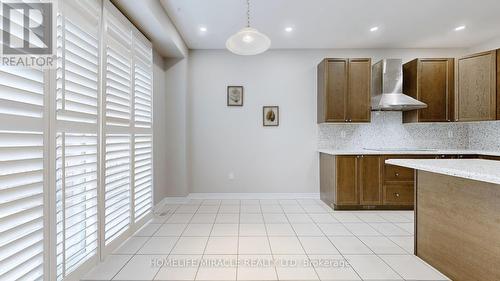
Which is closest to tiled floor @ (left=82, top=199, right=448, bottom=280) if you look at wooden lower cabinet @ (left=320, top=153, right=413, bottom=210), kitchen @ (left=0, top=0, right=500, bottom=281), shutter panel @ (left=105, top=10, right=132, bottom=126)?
kitchen @ (left=0, top=0, right=500, bottom=281)

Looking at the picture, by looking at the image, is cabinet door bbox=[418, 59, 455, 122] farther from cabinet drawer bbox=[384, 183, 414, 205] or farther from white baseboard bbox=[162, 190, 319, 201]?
white baseboard bbox=[162, 190, 319, 201]

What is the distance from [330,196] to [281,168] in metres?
1.03

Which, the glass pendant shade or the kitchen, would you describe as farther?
the glass pendant shade

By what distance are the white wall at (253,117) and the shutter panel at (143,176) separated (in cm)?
124

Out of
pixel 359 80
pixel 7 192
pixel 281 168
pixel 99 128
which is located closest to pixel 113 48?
pixel 99 128

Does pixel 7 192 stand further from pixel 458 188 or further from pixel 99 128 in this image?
pixel 458 188

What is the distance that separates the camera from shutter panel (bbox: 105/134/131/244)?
2441 millimetres

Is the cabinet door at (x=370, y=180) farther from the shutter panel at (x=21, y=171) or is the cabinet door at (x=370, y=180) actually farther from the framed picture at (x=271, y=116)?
the shutter panel at (x=21, y=171)

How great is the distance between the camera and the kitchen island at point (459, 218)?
168cm

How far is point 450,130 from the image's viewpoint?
15.4 feet

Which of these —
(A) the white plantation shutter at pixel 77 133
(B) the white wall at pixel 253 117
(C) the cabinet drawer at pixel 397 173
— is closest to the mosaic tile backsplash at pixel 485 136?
(B) the white wall at pixel 253 117

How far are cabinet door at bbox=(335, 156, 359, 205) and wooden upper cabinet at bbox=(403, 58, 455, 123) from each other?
5.01ft

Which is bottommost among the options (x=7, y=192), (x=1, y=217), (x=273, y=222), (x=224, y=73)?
(x=273, y=222)

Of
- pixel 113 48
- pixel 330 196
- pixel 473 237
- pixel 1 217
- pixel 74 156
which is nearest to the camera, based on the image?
pixel 1 217
